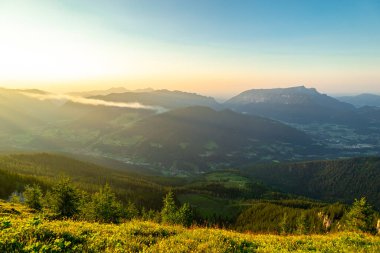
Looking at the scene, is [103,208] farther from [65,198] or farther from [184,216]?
[184,216]

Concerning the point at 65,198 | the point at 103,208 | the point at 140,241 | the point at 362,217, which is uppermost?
the point at 140,241

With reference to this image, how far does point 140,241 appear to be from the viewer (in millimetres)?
18875

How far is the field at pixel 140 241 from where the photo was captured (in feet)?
53.7

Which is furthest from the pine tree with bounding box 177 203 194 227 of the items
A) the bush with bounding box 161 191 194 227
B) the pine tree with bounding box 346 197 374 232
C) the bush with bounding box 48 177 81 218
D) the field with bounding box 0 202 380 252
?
the field with bounding box 0 202 380 252

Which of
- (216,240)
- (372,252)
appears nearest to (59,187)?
(216,240)

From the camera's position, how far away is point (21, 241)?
16141mm

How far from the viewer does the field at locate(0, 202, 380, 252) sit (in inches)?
645

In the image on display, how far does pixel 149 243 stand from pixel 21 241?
712 centimetres

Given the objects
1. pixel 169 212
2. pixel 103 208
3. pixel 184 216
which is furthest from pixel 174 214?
pixel 103 208

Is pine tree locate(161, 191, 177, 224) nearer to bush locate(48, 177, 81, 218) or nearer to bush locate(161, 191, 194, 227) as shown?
bush locate(161, 191, 194, 227)

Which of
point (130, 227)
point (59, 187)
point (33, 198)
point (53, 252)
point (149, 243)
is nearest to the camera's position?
point (53, 252)

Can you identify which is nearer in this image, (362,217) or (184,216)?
(362,217)

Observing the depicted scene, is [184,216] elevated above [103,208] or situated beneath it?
situated beneath

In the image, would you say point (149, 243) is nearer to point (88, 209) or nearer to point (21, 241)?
point (21, 241)
